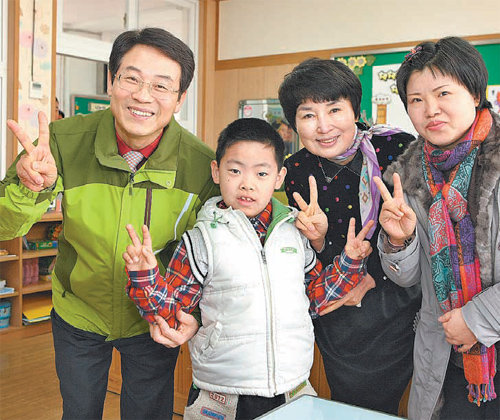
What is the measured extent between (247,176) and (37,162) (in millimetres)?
578

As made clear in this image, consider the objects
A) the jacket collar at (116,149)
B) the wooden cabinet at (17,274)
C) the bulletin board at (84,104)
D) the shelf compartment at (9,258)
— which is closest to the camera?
the jacket collar at (116,149)

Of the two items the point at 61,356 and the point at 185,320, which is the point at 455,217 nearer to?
the point at 185,320

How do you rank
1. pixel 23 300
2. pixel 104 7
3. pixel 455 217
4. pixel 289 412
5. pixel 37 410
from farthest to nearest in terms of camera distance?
pixel 104 7 < pixel 23 300 < pixel 37 410 < pixel 455 217 < pixel 289 412

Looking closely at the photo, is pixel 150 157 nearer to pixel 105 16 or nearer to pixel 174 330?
pixel 174 330

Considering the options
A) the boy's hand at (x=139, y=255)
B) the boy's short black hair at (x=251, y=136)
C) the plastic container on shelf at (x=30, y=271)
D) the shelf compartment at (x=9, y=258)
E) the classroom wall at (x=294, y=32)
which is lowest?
the plastic container on shelf at (x=30, y=271)

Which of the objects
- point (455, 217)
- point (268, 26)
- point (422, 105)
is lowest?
point (455, 217)

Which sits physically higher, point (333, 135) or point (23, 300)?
point (333, 135)

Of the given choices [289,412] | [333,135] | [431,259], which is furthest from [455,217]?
[289,412]

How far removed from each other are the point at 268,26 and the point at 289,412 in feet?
16.7

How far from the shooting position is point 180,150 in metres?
1.78

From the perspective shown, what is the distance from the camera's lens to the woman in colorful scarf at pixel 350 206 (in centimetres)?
174

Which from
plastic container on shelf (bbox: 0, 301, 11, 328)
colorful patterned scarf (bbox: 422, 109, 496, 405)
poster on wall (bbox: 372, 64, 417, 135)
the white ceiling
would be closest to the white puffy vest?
colorful patterned scarf (bbox: 422, 109, 496, 405)

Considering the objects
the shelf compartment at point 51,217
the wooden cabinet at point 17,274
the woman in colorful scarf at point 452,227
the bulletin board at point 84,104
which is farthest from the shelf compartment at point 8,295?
the woman in colorful scarf at point 452,227

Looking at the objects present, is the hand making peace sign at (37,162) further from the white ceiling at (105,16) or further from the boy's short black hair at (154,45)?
the white ceiling at (105,16)
